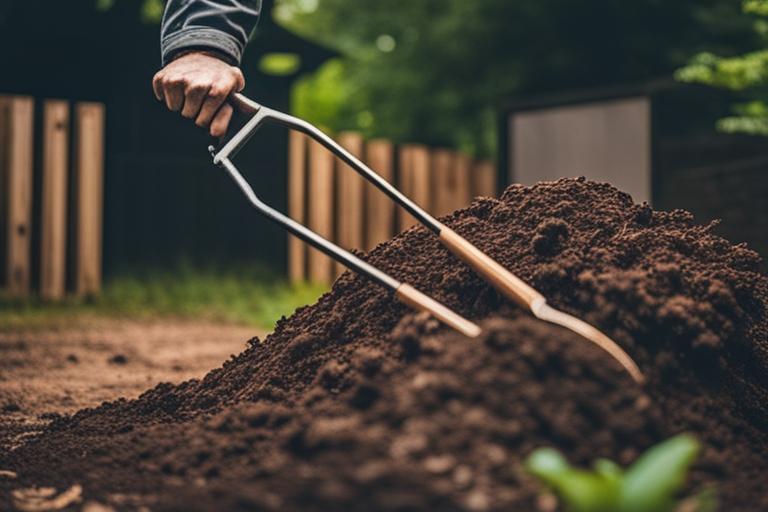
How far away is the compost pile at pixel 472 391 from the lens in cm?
177

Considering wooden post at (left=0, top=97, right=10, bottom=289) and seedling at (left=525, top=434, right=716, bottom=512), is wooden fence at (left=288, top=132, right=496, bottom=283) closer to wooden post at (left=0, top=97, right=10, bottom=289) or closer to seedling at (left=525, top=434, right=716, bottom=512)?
wooden post at (left=0, top=97, right=10, bottom=289)

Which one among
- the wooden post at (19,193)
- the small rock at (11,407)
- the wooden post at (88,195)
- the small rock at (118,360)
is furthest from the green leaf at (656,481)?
the wooden post at (88,195)

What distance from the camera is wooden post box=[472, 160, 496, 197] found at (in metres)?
11.3

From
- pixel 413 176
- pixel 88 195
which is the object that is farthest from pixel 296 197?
pixel 88 195

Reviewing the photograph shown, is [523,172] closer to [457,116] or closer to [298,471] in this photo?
[457,116]

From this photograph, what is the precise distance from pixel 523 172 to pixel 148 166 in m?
3.90

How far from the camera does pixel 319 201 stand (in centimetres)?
960

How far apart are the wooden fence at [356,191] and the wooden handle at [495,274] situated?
686 centimetres

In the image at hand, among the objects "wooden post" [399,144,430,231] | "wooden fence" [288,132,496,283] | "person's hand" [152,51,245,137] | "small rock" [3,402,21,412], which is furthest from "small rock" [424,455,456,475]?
"wooden post" [399,144,430,231]

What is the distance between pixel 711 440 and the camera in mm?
2256

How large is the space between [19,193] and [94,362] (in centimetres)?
266

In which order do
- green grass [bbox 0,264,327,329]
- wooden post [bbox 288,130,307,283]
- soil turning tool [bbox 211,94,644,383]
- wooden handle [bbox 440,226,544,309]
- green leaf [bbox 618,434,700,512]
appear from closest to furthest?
green leaf [bbox 618,434,700,512] → soil turning tool [bbox 211,94,644,383] → wooden handle [bbox 440,226,544,309] → green grass [bbox 0,264,327,329] → wooden post [bbox 288,130,307,283]

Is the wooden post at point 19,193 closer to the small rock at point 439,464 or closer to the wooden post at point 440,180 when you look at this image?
the wooden post at point 440,180

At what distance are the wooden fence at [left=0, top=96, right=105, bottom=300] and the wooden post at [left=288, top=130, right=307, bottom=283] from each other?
227 cm
